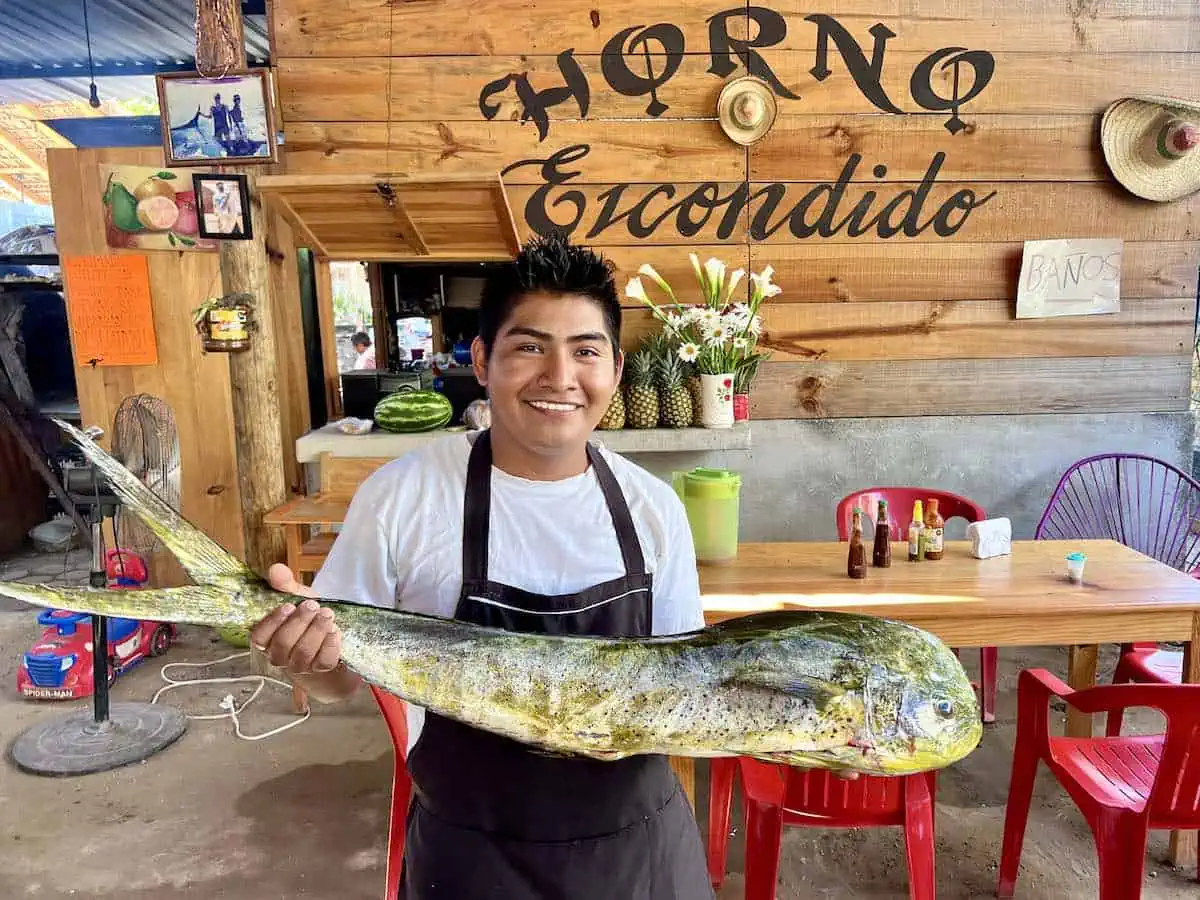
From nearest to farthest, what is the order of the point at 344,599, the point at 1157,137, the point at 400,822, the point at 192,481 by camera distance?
the point at 344,599 → the point at 400,822 → the point at 1157,137 → the point at 192,481

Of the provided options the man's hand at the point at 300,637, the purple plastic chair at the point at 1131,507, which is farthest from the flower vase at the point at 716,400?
the man's hand at the point at 300,637

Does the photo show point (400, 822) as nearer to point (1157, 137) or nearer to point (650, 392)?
point (650, 392)

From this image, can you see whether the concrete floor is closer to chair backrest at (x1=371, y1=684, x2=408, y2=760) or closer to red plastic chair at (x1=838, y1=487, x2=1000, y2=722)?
red plastic chair at (x1=838, y1=487, x2=1000, y2=722)

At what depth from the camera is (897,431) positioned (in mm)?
5000

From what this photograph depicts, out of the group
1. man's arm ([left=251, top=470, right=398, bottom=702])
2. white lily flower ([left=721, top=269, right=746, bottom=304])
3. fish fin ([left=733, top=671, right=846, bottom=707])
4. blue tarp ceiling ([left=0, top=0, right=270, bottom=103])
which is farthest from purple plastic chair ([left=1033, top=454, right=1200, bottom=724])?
blue tarp ceiling ([left=0, top=0, right=270, bottom=103])

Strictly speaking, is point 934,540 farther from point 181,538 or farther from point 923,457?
point 181,538

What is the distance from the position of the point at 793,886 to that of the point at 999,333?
12.0 feet

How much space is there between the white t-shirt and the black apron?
3cm

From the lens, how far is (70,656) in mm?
4246

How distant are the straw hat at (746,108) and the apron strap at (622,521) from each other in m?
3.68

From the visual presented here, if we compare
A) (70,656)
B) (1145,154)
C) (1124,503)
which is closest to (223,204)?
(70,656)

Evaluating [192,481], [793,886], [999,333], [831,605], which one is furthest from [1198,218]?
[192,481]

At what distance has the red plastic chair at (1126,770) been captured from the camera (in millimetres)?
2131

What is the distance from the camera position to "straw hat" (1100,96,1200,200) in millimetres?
4785
